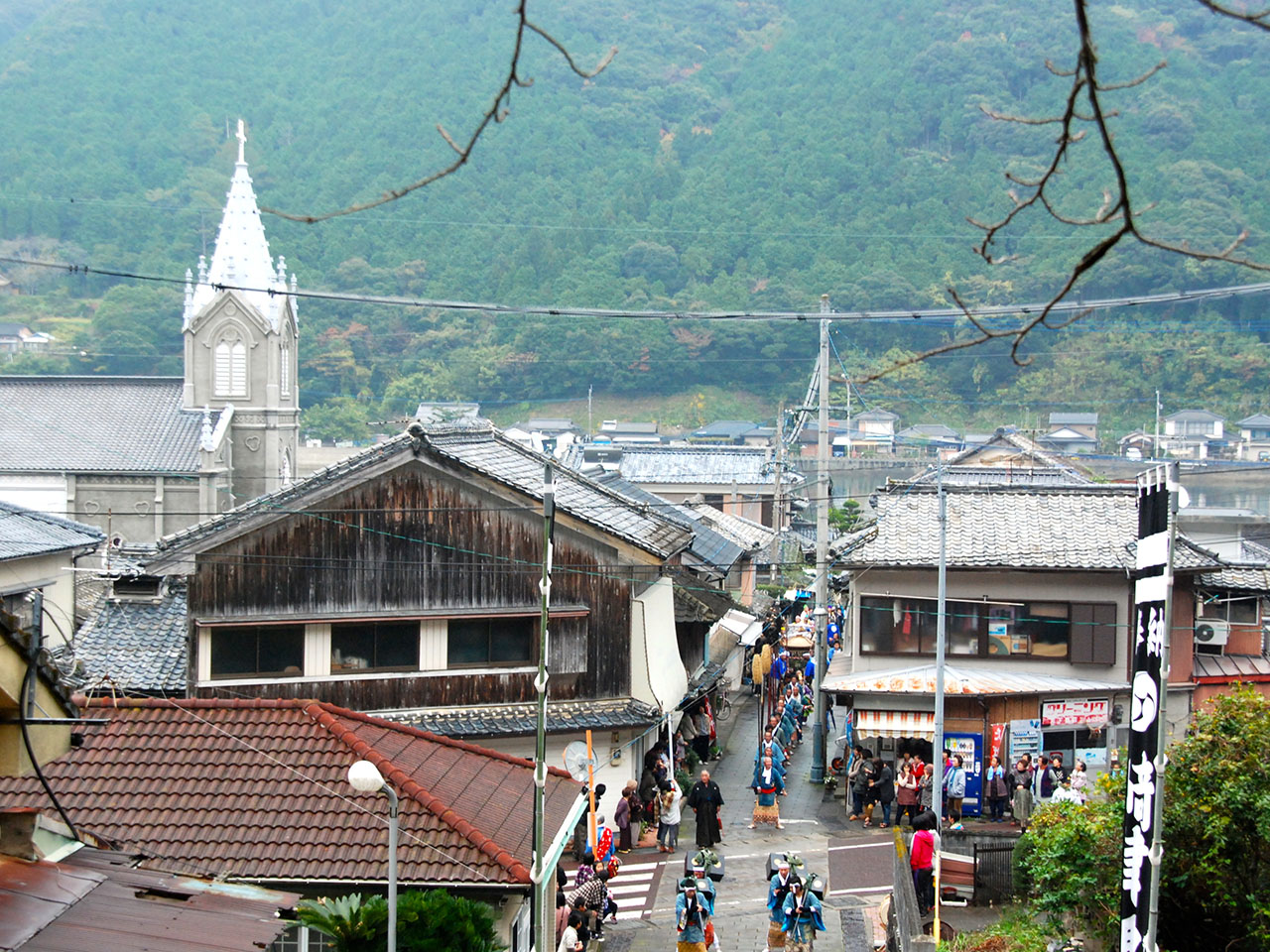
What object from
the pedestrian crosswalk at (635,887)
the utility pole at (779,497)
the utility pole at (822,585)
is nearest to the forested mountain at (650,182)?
the utility pole at (779,497)

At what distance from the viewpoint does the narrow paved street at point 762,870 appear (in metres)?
16.5

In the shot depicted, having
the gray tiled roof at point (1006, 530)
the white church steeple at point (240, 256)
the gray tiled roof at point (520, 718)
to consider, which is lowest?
the gray tiled roof at point (520, 718)

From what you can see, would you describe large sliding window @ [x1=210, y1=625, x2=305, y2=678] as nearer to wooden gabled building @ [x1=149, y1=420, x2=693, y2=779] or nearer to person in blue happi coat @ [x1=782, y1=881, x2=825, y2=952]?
wooden gabled building @ [x1=149, y1=420, x2=693, y2=779]

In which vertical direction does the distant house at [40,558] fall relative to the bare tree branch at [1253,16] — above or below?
below

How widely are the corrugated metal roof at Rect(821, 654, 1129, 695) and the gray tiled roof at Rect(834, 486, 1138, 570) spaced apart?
1.98 metres

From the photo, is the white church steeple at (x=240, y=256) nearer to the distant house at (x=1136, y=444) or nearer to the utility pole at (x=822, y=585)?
the distant house at (x=1136, y=444)

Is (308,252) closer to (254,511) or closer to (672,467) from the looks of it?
(672,467)

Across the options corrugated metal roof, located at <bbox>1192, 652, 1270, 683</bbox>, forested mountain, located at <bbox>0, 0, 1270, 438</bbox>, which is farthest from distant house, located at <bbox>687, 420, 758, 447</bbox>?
corrugated metal roof, located at <bbox>1192, 652, 1270, 683</bbox>

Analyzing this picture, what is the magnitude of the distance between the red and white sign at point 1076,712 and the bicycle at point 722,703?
9784mm

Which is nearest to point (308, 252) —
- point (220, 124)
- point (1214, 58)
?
point (220, 124)

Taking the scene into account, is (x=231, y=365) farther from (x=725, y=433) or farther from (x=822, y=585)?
(x=822, y=585)

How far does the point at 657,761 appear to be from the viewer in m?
22.6

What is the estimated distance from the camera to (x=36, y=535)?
20.7m

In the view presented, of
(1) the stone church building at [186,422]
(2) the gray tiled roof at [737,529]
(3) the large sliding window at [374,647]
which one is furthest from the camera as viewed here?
(1) the stone church building at [186,422]
